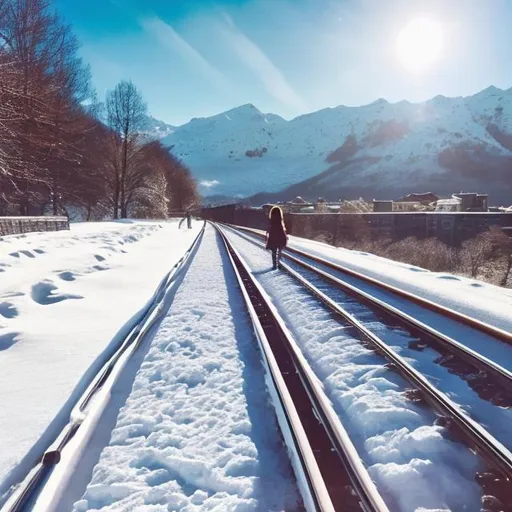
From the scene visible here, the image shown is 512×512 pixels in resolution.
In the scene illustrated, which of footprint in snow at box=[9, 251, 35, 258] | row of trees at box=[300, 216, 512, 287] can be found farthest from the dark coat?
row of trees at box=[300, 216, 512, 287]

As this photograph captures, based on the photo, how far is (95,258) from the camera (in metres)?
11.9

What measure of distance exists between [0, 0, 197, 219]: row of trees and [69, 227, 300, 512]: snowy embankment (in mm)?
11597

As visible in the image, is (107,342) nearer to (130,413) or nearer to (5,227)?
(130,413)

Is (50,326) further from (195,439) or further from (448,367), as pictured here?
(448,367)

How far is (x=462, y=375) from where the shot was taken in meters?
4.20

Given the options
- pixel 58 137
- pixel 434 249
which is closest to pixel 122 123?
pixel 58 137

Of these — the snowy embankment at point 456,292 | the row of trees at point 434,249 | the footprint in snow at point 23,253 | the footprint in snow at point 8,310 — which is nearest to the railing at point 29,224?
the footprint in snow at point 23,253

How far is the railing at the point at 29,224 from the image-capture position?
1386 cm

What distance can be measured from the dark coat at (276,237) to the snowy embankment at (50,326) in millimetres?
3228

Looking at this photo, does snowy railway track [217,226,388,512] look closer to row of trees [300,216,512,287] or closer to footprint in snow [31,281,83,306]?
footprint in snow [31,281,83,306]

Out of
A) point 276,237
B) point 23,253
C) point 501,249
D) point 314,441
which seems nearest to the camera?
point 314,441

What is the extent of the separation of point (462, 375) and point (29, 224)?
1632 centimetres

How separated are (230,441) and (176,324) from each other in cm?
315

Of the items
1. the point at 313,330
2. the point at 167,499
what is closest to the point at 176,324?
the point at 313,330
